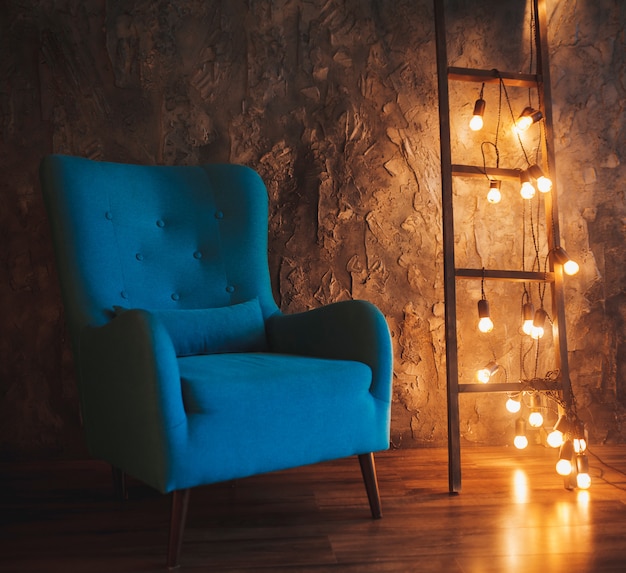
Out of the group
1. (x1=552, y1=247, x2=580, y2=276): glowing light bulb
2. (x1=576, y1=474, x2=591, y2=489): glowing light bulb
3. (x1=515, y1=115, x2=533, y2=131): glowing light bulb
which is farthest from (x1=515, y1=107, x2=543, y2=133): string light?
(x1=576, y1=474, x2=591, y2=489): glowing light bulb

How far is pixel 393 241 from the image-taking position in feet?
8.62

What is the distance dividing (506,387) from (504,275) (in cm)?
40

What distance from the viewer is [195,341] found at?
1.92m

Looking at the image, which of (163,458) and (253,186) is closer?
(163,458)

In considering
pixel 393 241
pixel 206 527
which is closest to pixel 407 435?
pixel 393 241

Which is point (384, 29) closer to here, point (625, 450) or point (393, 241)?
point (393, 241)

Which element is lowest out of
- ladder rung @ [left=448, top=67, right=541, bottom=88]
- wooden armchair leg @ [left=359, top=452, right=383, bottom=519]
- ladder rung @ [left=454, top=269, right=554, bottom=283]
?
wooden armchair leg @ [left=359, top=452, right=383, bottom=519]

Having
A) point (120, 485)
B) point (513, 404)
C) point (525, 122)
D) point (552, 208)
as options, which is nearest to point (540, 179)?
point (552, 208)

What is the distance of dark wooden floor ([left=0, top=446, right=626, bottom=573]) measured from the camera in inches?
59.1

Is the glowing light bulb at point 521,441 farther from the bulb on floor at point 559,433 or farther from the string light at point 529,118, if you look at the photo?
the string light at point 529,118

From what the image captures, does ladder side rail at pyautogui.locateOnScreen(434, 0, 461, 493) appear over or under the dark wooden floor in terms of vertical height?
over

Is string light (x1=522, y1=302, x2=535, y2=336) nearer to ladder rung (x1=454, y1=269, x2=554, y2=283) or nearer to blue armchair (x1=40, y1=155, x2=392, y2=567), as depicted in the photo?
ladder rung (x1=454, y1=269, x2=554, y2=283)

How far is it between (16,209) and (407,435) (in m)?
1.88

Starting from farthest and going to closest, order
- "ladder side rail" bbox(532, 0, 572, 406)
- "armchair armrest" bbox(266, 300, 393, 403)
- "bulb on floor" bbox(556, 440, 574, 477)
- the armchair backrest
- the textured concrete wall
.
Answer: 1. the textured concrete wall
2. "ladder side rail" bbox(532, 0, 572, 406)
3. "bulb on floor" bbox(556, 440, 574, 477)
4. the armchair backrest
5. "armchair armrest" bbox(266, 300, 393, 403)
